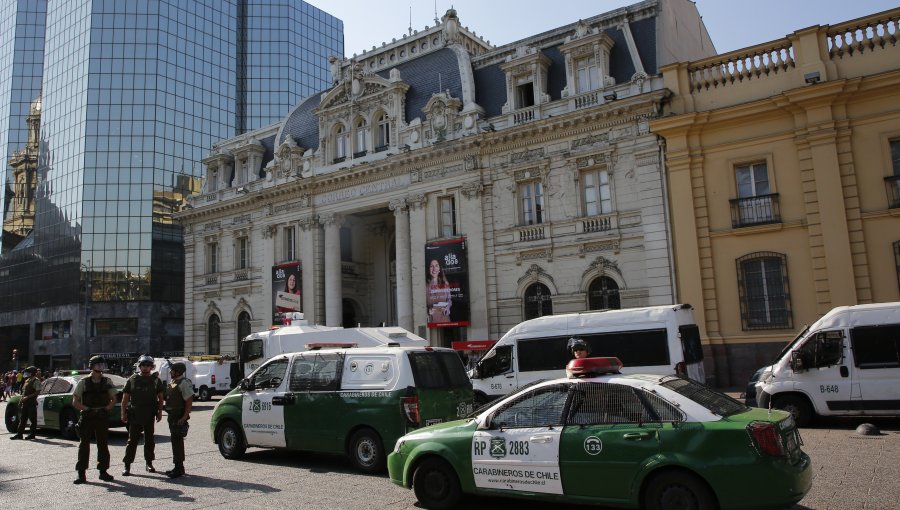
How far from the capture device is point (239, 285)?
3781cm

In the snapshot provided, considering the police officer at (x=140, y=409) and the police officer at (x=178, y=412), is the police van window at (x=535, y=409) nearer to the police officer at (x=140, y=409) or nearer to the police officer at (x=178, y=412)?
the police officer at (x=178, y=412)

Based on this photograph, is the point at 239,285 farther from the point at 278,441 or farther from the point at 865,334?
the point at 865,334

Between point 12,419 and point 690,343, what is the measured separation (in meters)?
17.4

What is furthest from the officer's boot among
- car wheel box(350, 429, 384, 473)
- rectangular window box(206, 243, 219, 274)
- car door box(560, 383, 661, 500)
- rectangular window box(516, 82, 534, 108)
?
rectangular window box(206, 243, 219, 274)

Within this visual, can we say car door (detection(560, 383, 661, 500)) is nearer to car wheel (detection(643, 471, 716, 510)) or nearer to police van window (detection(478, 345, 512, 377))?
car wheel (detection(643, 471, 716, 510))

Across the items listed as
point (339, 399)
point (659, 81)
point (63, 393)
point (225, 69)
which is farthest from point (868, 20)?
point (225, 69)

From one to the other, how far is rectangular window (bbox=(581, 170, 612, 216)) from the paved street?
539 inches

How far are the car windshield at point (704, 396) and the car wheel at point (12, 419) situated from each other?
1711 cm

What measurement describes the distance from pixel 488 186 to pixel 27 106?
65555 mm

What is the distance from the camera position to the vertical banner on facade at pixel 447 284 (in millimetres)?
28328

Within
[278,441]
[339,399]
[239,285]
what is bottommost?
[278,441]

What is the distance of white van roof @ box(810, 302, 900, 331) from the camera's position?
42.8ft

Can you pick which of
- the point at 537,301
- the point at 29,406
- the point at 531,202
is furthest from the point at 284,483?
the point at 531,202

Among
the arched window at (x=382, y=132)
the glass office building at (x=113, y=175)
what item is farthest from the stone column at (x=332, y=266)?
the glass office building at (x=113, y=175)
